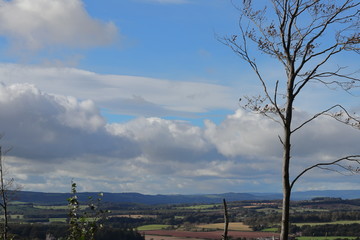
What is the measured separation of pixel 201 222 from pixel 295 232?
66.2 meters

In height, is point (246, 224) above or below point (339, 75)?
below

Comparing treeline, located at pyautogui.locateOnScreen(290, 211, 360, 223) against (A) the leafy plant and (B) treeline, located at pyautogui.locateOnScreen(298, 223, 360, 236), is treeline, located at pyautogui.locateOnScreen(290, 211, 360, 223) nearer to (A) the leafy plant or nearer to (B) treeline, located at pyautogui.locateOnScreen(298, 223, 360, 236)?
(B) treeline, located at pyautogui.locateOnScreen(298, 223, 360, 236)

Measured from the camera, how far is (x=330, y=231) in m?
144

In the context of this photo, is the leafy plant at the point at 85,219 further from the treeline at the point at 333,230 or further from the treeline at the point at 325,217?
the treeline at the point at 325,217

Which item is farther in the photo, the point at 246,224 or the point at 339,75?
the point at 246,224

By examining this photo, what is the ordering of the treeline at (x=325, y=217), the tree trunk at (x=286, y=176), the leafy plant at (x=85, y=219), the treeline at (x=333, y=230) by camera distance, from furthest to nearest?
the treeline at (x=325, y=217), the treeline at (x=333, y=230), the leafy plant at (x=85, y=219), the tree trunk at (x=286, y=176)

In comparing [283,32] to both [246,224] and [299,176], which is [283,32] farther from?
[246,224]

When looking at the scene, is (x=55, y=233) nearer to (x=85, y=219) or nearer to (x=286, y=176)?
(x=85, y=219)

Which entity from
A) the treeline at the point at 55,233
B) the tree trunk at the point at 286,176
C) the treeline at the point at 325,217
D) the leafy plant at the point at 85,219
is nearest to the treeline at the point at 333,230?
the treeline at the point at 325,217

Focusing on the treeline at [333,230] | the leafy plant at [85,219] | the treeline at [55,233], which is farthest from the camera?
the treeline at [333,230]

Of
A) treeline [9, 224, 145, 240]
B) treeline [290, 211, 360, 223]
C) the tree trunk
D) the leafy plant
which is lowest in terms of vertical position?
treeline [9, 224, 145, 240]

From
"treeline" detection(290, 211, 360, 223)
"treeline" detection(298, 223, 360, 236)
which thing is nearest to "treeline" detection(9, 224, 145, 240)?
"treeline" detection(298, 223, 360, 236)

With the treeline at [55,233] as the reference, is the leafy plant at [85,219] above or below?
above

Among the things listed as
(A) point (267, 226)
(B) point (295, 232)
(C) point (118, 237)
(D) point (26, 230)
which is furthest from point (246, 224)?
(D) point (26, 230)
